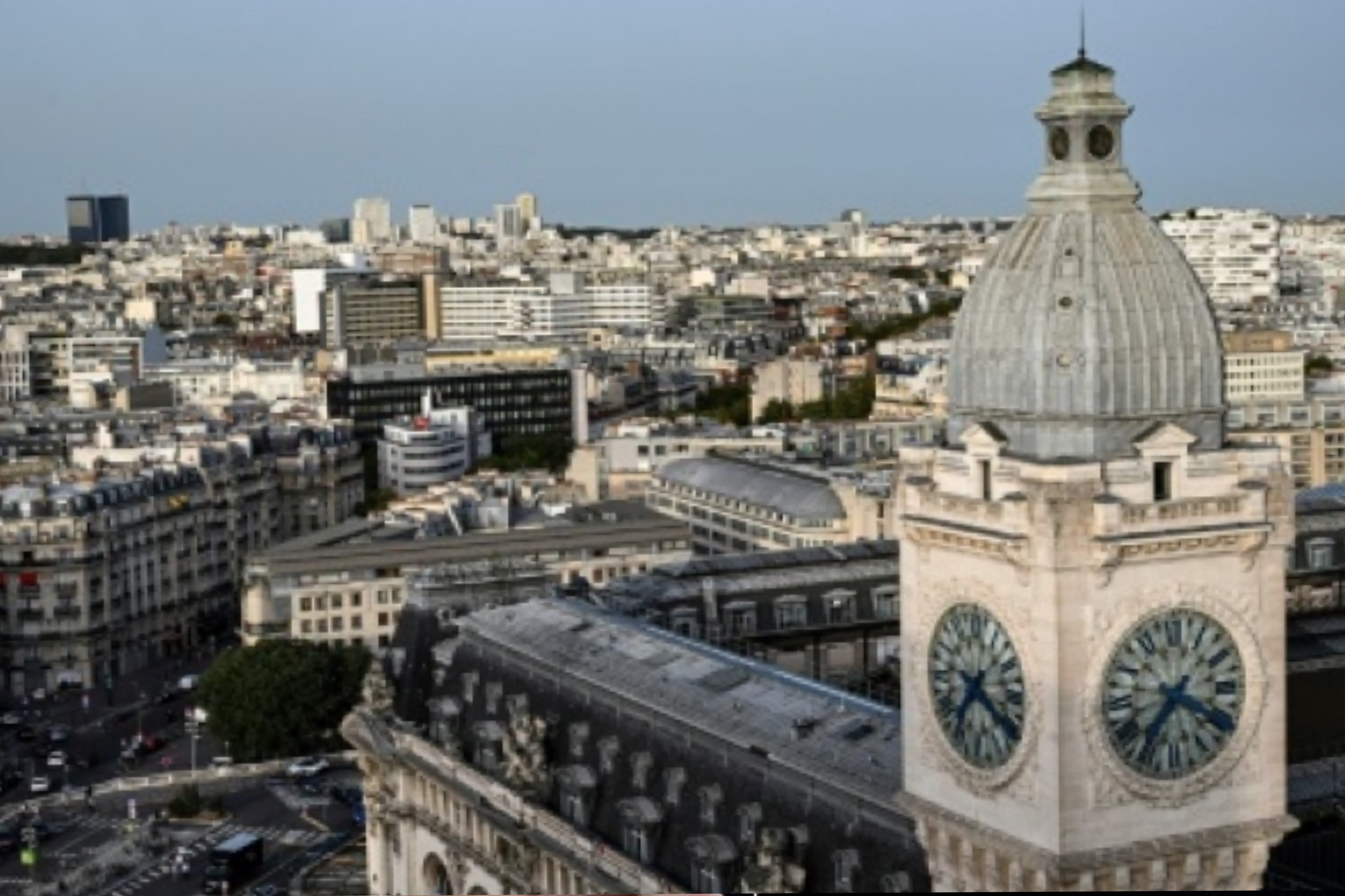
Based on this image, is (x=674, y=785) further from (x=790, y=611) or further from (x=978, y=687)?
(x=790, y=611)

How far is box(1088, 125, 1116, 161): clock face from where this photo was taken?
3328 centimetres

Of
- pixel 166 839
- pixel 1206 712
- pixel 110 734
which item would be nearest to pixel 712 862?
pixel 1206 712

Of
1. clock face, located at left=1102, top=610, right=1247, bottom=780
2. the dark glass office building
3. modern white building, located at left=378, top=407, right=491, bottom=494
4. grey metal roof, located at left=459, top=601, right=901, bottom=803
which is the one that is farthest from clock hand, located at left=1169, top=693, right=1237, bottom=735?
the dark glass office building

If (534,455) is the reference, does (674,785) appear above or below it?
above

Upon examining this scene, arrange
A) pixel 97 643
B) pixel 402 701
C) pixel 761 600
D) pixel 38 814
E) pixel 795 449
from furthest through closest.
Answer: pixel 795 449 < pixel 97 643 < pixel 38 814 < pixel 761 600 < pixel 402 701

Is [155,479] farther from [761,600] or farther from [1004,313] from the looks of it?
[1004,313]

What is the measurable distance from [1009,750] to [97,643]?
101m

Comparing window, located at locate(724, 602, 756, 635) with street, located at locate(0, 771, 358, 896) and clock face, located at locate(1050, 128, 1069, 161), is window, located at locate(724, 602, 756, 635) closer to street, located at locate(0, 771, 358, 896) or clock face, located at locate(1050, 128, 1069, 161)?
street, located at locate(0, 771, 358, 896)

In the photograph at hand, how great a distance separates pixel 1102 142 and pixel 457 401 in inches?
6477

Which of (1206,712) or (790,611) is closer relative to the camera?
(1206,712)

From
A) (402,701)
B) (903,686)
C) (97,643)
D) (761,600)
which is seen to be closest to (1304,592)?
(761,600)

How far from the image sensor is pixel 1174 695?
33.0 metres

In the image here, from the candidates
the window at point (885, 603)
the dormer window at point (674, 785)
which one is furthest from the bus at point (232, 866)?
the dormer window at point (674, 785)

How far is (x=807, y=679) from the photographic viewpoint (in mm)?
52625
